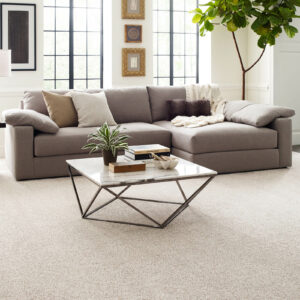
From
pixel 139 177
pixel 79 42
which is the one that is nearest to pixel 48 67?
pixel 79 42

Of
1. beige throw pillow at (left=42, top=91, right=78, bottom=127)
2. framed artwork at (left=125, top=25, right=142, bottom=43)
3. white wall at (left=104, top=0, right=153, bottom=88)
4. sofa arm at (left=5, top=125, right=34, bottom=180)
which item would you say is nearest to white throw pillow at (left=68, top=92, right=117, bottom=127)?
beige throw pillow at (left=42, top=91, right=78, bottom=127)

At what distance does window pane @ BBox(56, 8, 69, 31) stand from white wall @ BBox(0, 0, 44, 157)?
1.72 ft

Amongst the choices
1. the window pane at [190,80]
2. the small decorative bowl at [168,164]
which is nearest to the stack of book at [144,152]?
the small decorative bowl at [168,164]

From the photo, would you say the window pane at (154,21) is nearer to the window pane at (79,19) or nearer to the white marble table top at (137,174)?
the window pane at (79,19)

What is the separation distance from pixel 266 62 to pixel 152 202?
381cm

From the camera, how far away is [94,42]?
7.00m

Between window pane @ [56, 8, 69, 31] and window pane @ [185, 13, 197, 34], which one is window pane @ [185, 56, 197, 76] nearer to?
window pane @ [185, 13, 197, 34]

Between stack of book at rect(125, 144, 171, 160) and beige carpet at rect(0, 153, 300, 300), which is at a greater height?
stack of book at rect(125, 144, 171, 160)

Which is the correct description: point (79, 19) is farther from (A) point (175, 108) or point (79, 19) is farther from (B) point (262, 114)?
(B) point (262, 114)

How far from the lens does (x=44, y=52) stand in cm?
672

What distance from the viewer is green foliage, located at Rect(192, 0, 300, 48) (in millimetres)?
6227

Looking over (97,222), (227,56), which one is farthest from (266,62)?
(97,222)

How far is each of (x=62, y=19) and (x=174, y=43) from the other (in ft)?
5.55

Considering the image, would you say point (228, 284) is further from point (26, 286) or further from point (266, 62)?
point (266, 62)
